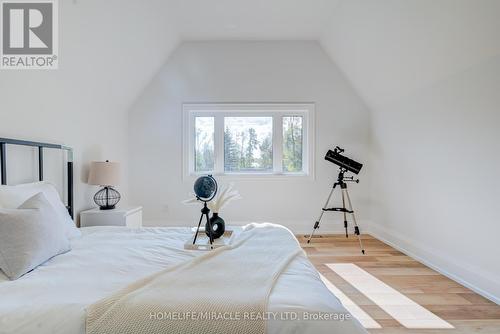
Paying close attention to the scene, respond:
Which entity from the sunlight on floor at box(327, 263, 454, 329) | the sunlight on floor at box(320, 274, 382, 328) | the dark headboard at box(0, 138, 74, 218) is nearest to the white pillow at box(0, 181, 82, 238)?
the dark headboard at box(0, 138, 74, 218)

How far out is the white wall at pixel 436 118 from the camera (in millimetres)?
2086

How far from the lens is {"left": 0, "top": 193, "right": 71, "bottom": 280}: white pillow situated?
121 cm

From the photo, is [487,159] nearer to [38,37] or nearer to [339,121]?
[339,121]

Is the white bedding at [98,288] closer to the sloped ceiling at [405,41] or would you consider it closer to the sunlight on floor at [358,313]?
the sunlight on floor at [358,313]

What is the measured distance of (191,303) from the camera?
925 mm

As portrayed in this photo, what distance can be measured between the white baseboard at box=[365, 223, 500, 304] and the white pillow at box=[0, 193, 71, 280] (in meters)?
3.11

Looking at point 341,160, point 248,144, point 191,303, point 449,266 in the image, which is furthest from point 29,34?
point 449,266

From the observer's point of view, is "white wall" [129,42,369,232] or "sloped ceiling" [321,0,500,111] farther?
"white wall" [129,42,369,232]

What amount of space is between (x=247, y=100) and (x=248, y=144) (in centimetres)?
68

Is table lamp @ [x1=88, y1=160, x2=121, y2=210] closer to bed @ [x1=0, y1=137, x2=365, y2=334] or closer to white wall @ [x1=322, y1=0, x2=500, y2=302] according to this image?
bed @ [x1=0, y1=137, x2=365, y2=334]

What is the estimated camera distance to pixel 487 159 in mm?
2135

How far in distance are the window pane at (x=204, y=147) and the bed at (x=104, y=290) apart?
8.56 ft

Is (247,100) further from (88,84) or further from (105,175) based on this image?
(105,175)

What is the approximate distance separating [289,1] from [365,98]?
5.90 feet
